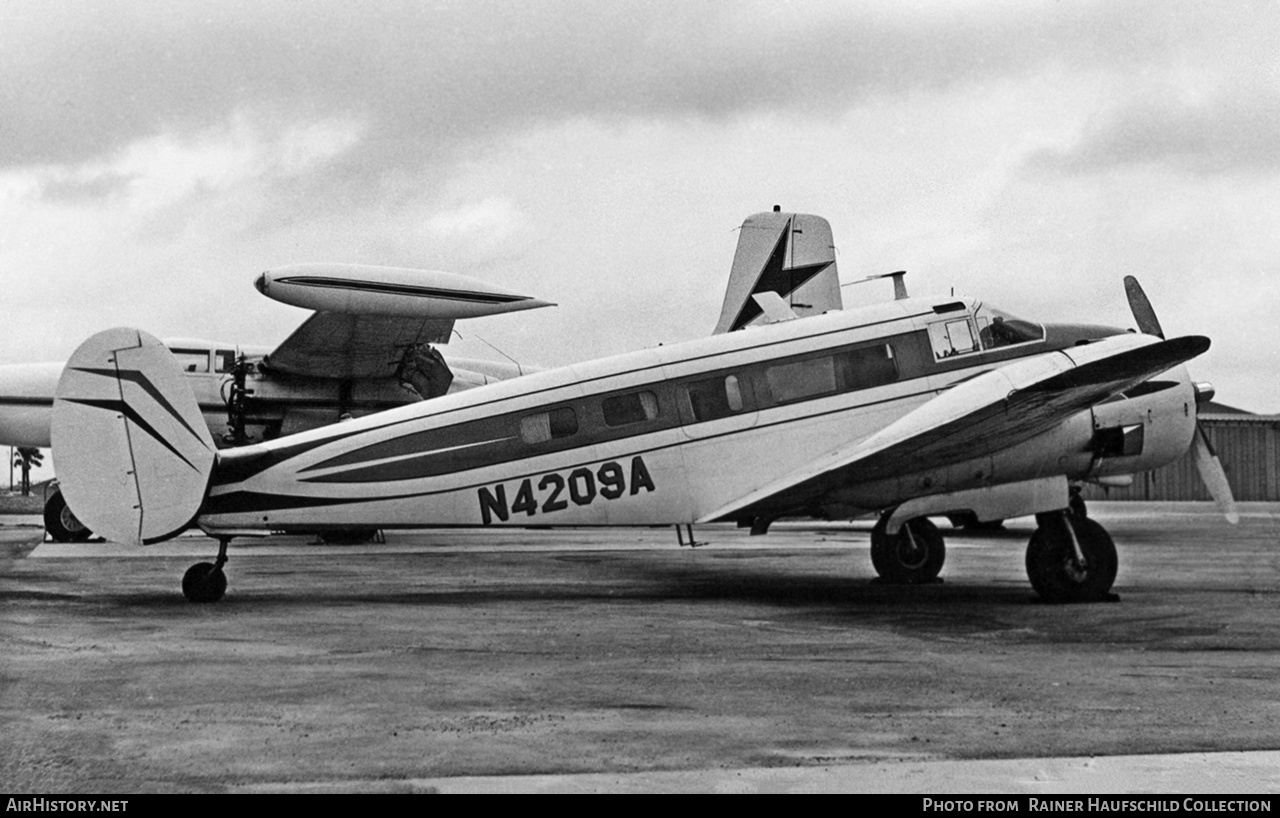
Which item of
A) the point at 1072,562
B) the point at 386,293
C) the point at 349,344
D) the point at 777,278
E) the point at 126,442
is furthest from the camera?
the point at 777,278

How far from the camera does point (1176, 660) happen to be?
27.0 feet

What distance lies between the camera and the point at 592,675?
752 cm

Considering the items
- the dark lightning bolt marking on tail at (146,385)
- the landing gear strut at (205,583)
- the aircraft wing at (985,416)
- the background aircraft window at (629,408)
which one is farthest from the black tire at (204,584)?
the aircraft wing at (985,416)

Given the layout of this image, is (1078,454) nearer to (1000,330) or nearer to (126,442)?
(1000,330)

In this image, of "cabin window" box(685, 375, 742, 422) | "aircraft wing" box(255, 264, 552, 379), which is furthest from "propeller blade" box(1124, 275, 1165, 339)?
"aircraft wing" box(255, 264, 552, 379)

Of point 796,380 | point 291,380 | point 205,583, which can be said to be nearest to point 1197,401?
point 796,380

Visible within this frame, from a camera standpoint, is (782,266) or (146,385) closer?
(146,385)

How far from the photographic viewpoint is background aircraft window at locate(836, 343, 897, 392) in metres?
12.0

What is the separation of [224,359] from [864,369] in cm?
1339

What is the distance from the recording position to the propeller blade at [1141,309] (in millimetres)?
12086

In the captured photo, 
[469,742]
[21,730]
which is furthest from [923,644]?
[21,730]

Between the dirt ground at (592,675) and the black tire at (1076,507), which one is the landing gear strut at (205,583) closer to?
the dirt ground at (592,675)

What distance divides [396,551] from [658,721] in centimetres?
1327
